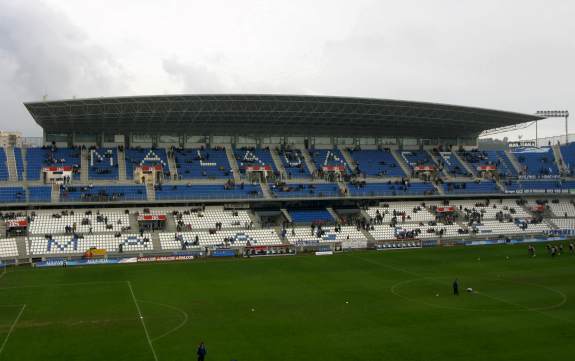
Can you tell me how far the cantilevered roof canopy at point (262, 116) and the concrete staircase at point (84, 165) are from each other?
3.28 meters

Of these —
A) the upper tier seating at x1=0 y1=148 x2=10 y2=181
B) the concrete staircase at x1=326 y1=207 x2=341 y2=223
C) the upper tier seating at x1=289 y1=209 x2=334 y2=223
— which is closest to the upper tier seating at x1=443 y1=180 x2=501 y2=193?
the concrete staircase at x1=326 y1=207 x2=341 y2=223

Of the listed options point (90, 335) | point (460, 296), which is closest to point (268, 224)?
point (460, 296)

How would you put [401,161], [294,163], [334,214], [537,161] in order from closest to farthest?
1. [334,214]
2. [294,163]
3. [401,161]
4. [537,161]

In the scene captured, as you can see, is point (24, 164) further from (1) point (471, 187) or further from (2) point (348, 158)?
(1) point (471, 187)

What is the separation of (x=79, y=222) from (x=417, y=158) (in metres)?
49.5

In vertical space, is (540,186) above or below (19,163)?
below

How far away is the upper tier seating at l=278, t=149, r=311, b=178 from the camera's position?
75312 mm

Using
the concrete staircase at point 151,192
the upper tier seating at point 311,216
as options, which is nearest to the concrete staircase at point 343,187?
the upper tier seating at point 311,216

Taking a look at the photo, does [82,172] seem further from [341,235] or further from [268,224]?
[341,235]

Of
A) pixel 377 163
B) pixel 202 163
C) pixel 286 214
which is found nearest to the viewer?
pixel 286 214

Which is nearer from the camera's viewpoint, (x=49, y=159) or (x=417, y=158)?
(x=49, y=159)

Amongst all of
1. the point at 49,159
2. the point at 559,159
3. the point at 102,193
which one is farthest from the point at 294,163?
the point at 559,159

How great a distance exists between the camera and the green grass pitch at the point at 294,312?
24766 millimetres

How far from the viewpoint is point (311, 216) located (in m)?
69.2
